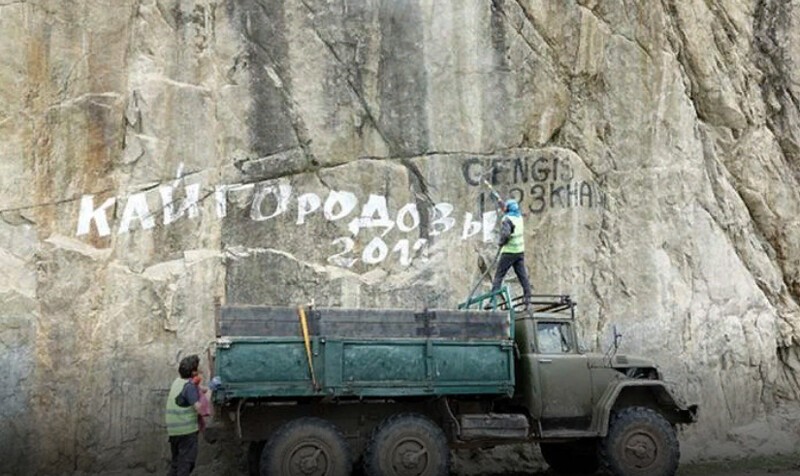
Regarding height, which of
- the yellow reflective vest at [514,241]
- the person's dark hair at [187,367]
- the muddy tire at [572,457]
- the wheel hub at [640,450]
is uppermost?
the yellow reflective vest at [514,241]

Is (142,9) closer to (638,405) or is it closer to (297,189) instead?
(297,189)

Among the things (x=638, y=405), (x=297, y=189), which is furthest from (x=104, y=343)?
(x=638, y=405)

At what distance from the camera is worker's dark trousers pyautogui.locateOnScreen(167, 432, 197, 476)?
9.23 meters

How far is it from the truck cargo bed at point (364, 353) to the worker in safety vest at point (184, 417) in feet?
1.66

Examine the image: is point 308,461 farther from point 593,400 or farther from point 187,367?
point 593,400

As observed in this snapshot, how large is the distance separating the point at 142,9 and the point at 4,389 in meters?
6.10

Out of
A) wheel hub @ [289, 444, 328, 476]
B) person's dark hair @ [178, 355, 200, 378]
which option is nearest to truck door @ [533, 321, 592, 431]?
wheel hub @ [289, 444, 328, 476]

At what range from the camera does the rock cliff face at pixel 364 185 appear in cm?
1189

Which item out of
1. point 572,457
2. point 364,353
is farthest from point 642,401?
point 364,353

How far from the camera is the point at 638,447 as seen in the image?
10.3 metres

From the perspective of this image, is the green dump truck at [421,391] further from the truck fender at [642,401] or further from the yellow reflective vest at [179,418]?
the yellow reflective vest at [179,418]

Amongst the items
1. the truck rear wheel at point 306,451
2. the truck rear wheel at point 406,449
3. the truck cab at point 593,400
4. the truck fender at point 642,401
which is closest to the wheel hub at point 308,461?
the truck rear wheel at point 306,451

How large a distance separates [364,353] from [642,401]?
392cm

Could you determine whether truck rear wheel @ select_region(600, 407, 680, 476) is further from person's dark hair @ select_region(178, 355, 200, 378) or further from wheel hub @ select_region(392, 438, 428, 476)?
person's dark hair @ select_region(178, 355, 200, 378)
